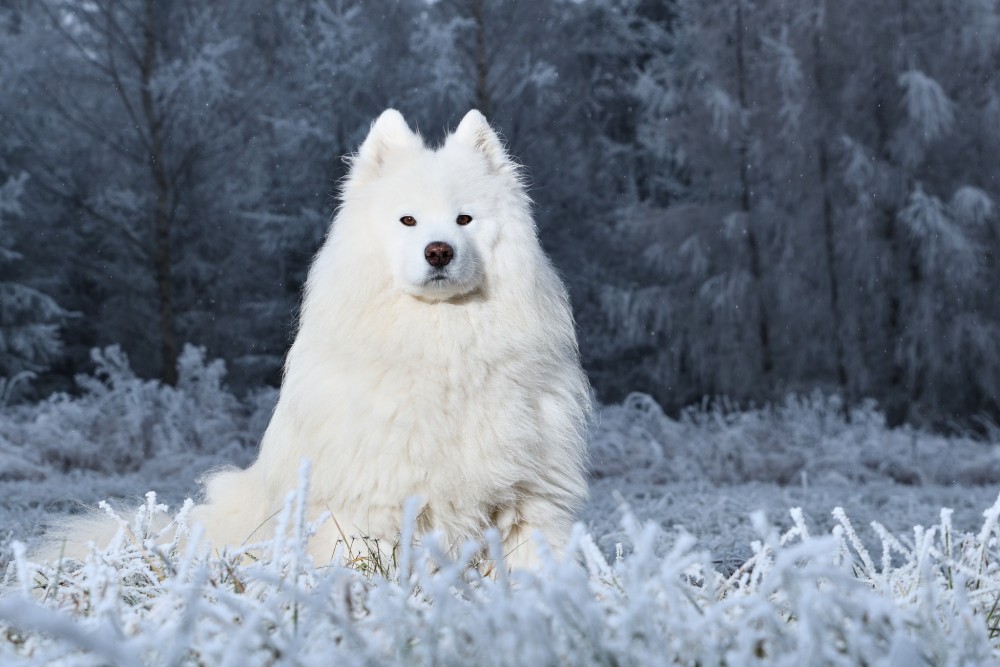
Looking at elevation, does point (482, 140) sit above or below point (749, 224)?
above

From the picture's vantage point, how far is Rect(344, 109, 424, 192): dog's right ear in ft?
11.2

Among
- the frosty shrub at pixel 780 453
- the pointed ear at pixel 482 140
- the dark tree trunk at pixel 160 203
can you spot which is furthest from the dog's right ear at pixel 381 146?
the dark tree trunk at pixel 160 203

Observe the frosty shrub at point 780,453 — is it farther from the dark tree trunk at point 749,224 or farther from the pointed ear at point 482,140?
the pointed ear at point 482,140

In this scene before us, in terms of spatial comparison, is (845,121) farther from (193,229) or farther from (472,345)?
(472,345)

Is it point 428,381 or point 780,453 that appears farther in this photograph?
point 780,453

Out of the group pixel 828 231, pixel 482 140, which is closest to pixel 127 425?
pixel 482 140

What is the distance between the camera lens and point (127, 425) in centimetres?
856

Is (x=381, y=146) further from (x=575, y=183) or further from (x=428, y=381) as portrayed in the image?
(x=575, y=183)

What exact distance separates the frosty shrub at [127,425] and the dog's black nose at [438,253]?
589 centimetres

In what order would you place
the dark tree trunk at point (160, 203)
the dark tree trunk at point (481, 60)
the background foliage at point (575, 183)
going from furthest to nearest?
the dark tree trunk at point (481, 60), the background foliage at point (575, 183), the dark tree trunk at point (160, 203)

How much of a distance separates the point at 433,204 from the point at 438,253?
1.04ft

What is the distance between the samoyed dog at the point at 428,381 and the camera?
2.69 metres

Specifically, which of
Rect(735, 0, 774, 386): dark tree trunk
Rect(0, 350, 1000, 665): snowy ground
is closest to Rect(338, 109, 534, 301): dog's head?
Rect(0, 350, 1000, 665): snowy ground

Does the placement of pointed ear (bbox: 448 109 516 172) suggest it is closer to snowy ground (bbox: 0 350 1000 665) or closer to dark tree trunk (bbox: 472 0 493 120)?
snowy ground (bbox: 0 350 1000 665)
